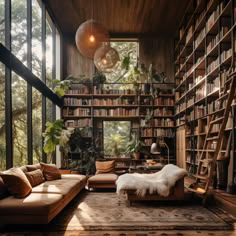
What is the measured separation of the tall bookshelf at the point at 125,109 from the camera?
28.7 feet

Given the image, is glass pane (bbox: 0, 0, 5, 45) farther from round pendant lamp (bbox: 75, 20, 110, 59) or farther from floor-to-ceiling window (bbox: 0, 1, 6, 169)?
round pendant lamp (bbox: 75, 20, 110, 59)

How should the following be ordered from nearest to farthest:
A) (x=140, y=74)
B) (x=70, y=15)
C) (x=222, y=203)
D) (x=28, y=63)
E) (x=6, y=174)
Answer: (x=6, y=174) → (x=222, y=203) → (x=28, y=63) → (x=70, y=15) → (x=140, y=74)

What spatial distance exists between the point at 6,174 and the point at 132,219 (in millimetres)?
1697

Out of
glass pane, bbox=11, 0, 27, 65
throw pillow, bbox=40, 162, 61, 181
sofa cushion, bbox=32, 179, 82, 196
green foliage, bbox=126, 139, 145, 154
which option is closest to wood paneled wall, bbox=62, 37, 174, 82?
green foliage, bbox=126, 139, 145, 154

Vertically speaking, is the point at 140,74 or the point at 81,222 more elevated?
the point at 140,74

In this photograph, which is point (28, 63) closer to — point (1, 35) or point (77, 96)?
point (1, 35)

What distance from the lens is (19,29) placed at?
518cm

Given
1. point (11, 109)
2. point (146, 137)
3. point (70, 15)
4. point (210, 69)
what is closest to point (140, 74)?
point (146, 137)

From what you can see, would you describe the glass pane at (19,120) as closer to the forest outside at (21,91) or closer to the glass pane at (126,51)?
the forest outside at (21,91)

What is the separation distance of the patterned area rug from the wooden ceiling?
511cm

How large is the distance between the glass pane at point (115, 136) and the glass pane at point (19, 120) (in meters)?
3.80

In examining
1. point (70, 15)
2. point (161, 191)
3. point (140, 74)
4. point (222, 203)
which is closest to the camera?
point (222, 203)

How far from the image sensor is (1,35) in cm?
436

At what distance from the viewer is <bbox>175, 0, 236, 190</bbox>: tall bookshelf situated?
4.93 meters
